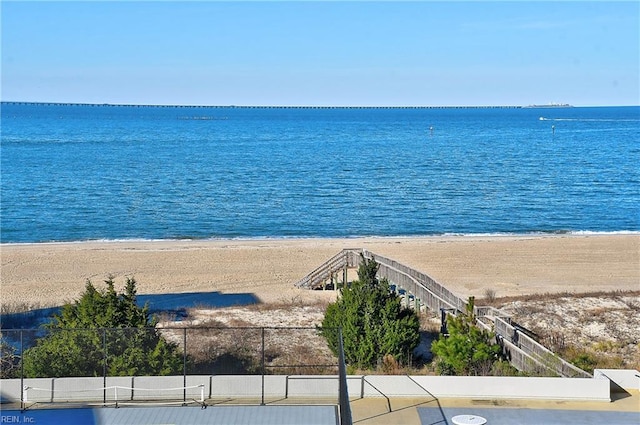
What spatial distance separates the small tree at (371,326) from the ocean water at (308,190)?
108ft

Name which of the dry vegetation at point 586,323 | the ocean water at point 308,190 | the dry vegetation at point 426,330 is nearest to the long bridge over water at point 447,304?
the dry vegetation at point 426,330

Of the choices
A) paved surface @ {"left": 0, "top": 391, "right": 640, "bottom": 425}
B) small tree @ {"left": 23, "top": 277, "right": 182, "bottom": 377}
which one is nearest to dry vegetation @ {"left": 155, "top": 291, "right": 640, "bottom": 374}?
small tree @ {"left": 23, "top": 277, "right": 182, "bottom": 377}

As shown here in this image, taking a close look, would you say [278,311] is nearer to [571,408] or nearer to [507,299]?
[507,299]

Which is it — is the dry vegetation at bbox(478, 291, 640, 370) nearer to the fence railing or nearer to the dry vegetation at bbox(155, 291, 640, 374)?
the dry vegetation at bbox(155, 291, 640, 374)

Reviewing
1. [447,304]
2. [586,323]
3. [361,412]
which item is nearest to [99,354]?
[361,412]

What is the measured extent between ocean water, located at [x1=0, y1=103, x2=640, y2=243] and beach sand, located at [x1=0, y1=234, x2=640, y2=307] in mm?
5503

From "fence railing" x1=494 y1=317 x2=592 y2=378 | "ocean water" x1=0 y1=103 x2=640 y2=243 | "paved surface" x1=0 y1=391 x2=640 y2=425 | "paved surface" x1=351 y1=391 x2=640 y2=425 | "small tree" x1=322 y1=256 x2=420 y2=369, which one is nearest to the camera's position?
"paved surface" x1=0 y1=391 x2=640 y2=425

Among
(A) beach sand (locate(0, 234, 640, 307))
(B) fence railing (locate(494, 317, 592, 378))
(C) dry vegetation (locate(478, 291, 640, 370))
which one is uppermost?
(B) fence railing (locate(494, 317, 592, 378))

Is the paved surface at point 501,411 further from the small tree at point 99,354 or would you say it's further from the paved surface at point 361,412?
the small tree at point 99,354

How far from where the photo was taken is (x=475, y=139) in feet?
527

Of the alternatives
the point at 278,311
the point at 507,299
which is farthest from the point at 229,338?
the point at 507,299

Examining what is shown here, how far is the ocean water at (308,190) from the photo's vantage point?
5869cm

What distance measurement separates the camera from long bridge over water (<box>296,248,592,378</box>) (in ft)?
67.5

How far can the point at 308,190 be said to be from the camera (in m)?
78.3
